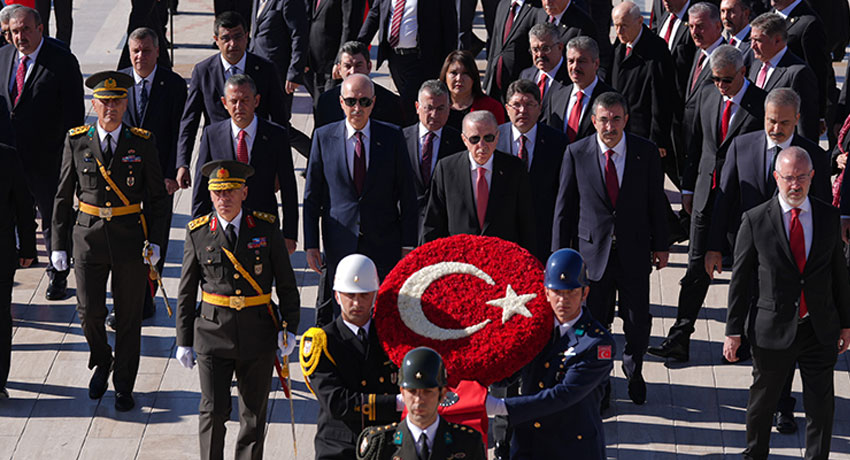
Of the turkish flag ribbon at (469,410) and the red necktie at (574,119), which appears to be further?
the red necktie at (574,119)

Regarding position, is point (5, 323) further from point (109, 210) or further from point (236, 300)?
point (236, 300)

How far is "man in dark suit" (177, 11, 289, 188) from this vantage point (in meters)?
10.3

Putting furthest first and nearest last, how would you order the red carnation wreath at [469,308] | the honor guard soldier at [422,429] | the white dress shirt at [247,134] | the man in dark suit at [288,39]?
the man in dark suit at [288,39]
the white dress shirt at [247,134]
the red carnation wreath at [469,308]
the honor guard soldier at [422,429]

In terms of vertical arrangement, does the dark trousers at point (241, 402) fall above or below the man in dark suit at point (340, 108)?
below

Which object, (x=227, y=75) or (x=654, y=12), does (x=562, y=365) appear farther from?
(x=654, y=12)

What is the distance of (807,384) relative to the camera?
798 centimetres

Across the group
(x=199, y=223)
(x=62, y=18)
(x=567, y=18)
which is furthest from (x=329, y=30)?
(x=199, y=223)

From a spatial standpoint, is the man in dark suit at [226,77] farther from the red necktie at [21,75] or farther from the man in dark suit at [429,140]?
the man in dark suit at [429,140]

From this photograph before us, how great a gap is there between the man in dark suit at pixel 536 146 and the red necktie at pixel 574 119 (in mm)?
521

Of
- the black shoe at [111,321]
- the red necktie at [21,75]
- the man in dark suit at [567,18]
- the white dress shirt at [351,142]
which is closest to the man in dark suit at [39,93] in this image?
the red necktie at [21,75]

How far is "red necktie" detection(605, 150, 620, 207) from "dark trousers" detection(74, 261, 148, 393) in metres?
3.17

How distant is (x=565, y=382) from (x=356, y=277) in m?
1.11

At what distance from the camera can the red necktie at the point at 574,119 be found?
382 inches

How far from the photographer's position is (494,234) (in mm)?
8602
